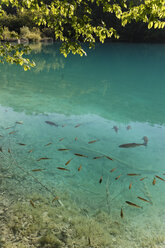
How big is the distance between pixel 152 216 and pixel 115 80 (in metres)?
12.7

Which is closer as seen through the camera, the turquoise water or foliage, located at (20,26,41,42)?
the turquoise water

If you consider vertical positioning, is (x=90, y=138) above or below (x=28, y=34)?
below

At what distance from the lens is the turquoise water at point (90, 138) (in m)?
4.26

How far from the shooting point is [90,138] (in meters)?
6.59

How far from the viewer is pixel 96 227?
132 inches

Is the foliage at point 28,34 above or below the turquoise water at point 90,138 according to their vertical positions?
above

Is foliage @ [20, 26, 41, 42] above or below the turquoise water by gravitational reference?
above

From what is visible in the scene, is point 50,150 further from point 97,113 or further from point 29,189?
point 97,113

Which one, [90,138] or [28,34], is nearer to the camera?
[90,138]

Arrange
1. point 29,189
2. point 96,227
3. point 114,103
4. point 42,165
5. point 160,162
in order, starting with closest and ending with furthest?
point 96,227, point 29,189, point 42,165, point 160,162, point 114,103

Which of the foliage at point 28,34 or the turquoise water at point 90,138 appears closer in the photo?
the turquoise water at point 90,138

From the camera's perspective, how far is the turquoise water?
426cm

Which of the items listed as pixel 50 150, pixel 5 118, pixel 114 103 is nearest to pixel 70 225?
pixel 50 150

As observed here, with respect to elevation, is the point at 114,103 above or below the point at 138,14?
below
